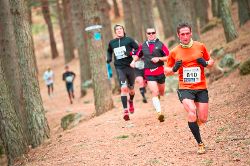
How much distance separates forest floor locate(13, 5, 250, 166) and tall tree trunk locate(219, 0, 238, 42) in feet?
12.8

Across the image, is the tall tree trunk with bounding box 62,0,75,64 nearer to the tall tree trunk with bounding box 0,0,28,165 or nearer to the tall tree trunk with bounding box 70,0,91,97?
the tall tree trunk with bounding box 70,0,91,97

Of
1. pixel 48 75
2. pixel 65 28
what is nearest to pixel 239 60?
pixel 48 75

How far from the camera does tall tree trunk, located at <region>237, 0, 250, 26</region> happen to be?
22.3 m

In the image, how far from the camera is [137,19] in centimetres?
2958

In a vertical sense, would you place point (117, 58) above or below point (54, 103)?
above

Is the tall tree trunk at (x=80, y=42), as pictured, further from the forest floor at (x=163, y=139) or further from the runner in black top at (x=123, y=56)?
the runner in black top at (x=123, y=56)

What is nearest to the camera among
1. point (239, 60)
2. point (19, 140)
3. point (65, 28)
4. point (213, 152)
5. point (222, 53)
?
point (213, 152)

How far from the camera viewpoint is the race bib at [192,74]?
853 cm

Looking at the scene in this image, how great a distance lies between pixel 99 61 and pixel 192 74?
773cm

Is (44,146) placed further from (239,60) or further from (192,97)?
(239,60)

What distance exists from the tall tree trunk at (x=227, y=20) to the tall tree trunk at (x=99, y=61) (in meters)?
6.72

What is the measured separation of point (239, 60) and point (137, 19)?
12.6m

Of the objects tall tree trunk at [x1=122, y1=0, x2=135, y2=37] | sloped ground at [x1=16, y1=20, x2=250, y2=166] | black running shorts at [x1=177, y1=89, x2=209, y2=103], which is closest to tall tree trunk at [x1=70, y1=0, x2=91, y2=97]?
tall tree trunk at [x1=122, y1=0, x2=135, y2=37]

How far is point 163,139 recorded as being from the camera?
10547 millimetres
